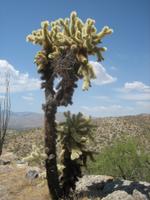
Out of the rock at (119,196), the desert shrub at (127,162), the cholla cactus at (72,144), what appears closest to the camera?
the rock at (119,196)

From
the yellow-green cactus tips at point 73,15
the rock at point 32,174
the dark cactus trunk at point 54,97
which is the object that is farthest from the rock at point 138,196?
the yellow-green cactus tips at point 73,15

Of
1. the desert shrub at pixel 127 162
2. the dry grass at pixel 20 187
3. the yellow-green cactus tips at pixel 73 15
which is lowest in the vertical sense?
the dry grass at pixel 20 187

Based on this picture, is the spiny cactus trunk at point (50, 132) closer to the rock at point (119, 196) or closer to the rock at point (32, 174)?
the rock at point (119, 196)

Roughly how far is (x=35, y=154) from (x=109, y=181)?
305 centimetres

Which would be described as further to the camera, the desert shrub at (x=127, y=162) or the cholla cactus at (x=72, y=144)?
the desert shrub at (x=127, y=162)

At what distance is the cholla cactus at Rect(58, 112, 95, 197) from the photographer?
1250cm

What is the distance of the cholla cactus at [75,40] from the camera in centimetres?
1162

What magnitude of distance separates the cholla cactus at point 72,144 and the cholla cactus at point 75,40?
1.62m

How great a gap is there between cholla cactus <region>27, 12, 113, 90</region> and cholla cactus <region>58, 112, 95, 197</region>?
162cm

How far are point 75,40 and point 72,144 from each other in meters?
3.37

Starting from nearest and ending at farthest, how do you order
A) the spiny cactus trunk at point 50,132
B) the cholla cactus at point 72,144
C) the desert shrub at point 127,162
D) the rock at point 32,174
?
the spiny cactus trunk at point 50,132, the cholla cactus at point 72,144, the rock at point 32,174, the desert shrub at point 127,162

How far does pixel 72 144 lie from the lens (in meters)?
12.4

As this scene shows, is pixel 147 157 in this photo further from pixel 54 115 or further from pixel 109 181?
pixel 54 115

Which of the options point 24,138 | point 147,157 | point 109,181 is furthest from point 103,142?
point 109,181
